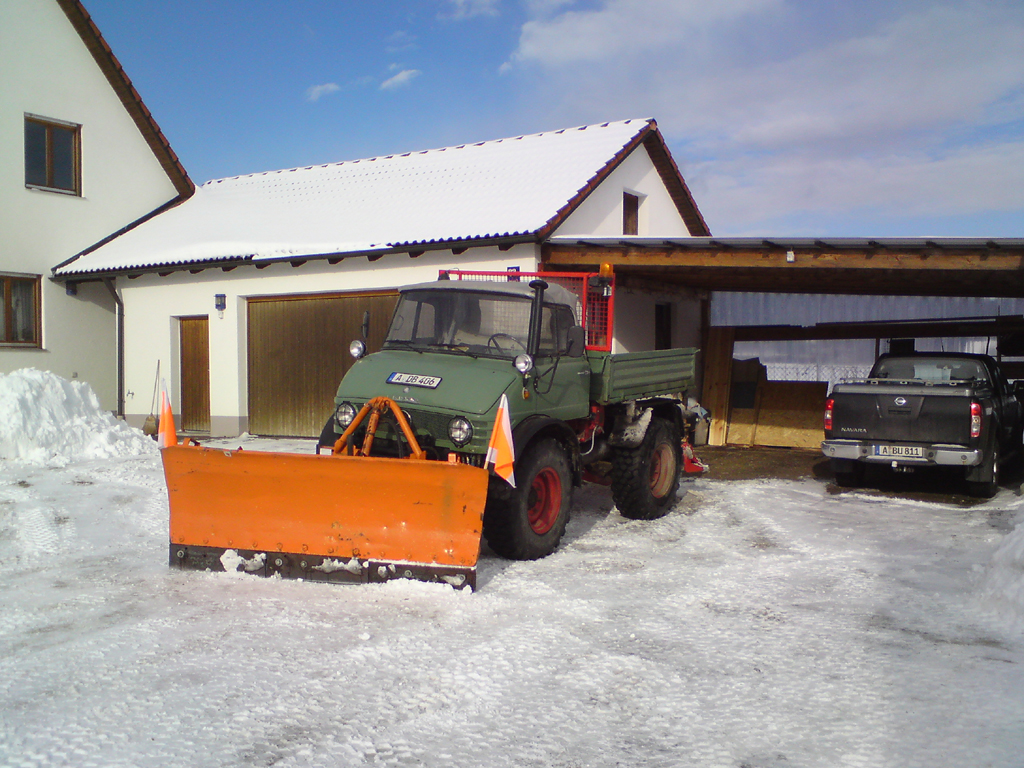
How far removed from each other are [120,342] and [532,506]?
1253 centimetres

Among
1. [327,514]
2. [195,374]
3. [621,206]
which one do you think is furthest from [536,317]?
[195,374]

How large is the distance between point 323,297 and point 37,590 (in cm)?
883

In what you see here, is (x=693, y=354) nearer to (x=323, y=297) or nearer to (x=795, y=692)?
(x=795, y=692)

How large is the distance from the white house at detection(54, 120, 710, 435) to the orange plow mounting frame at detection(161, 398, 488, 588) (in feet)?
21.5

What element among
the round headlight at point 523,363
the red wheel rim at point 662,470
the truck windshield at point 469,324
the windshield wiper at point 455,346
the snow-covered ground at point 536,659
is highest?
the truck windshield at point 469,324

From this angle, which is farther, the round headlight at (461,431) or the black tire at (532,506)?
the black tire at (532,506)

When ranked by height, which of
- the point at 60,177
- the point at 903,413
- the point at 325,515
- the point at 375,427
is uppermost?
the point at 60,177

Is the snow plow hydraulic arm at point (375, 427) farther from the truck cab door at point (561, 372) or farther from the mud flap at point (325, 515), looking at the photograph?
the truck cab door at point (561, 372)

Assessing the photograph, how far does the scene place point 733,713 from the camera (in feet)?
11.2

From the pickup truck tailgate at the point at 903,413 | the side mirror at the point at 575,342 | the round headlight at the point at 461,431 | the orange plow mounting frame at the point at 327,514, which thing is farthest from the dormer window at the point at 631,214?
the orange plow mounting frame at the point at 327,514

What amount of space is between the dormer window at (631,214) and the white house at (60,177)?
32.7 feet

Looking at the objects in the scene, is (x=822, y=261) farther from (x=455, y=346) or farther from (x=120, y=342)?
(x=120, y=342)

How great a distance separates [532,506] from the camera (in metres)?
5.96

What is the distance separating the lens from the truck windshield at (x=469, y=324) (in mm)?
6289
